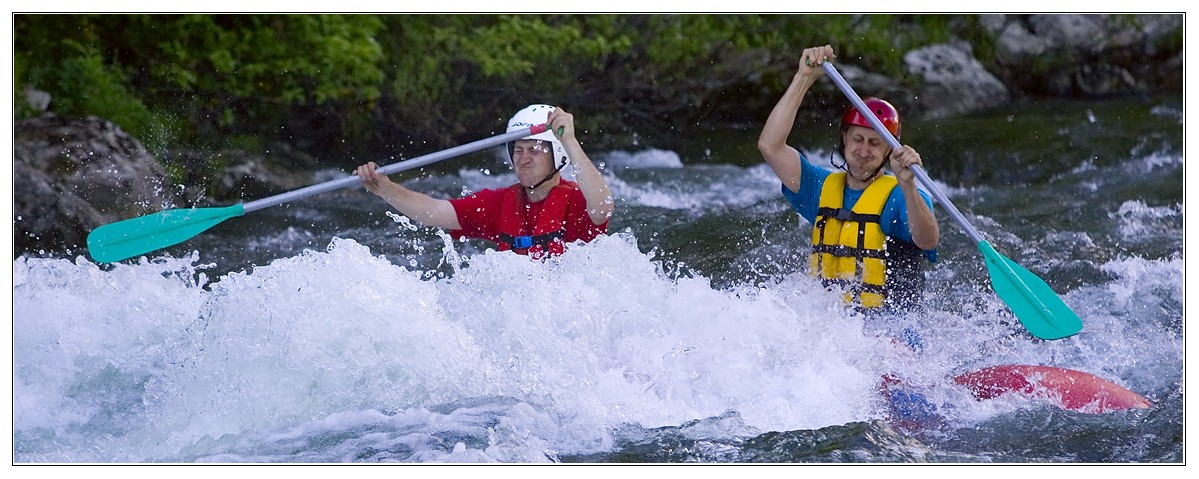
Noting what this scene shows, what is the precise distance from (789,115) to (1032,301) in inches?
40.4

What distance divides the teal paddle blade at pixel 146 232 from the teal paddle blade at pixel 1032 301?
2.60 meters

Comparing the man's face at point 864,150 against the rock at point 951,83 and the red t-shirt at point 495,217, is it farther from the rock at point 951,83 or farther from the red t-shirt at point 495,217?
the rock at point 951,83

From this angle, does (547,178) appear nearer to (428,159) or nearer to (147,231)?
(428,159)

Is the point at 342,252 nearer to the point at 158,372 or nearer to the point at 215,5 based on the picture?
the point at 158,372

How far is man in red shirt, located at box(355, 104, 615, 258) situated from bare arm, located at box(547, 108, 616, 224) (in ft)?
0.08

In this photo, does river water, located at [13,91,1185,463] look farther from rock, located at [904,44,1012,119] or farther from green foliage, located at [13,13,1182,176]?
rock, located at [904,44,1012,119]

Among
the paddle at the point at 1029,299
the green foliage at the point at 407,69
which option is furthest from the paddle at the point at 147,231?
the green foliage at the point at 407,69

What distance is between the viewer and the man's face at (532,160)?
385cm

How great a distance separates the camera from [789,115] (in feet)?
12.3

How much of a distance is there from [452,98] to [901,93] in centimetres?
378

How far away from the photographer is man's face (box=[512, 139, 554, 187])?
3.85 meters

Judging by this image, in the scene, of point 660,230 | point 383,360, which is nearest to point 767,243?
point 660,230

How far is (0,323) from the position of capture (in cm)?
380

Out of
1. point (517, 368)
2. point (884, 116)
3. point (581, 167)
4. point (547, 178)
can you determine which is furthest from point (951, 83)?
point (517, 368)
